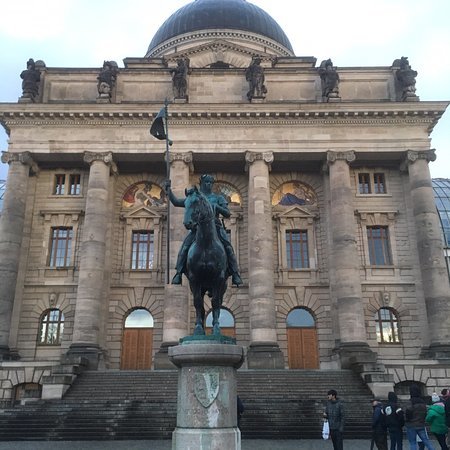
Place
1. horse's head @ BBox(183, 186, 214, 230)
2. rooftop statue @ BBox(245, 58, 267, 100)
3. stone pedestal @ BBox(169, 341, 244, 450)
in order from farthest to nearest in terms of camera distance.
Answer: rooftop statue @ BBox(245, 58, 267, 100) → horse's head @ BBox(183, 186, 214, 230) → stone pedestal @ BBox(169, 341, 244, 450)

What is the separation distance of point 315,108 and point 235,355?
2794 centimetres

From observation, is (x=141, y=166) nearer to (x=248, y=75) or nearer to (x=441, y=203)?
(x=248, y=75)

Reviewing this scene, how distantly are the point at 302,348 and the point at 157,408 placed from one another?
1393 cm

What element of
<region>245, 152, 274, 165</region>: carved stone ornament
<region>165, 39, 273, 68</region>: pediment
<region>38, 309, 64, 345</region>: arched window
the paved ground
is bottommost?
the paved ground

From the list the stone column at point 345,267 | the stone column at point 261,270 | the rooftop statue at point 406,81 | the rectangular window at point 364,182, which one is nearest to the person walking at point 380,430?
the stone column at point 345,267

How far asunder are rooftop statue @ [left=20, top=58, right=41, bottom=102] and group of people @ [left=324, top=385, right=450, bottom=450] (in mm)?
31331

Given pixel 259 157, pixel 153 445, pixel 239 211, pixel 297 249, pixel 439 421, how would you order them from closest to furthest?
pixel 439 421 < pixel 153 445 < pixel 259 157 < pixel 297 249 < pixel 239 211

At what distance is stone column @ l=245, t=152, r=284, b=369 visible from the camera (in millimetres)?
30356

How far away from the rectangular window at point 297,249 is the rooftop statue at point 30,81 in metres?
21.0

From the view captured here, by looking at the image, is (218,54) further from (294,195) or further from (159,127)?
(159,127)

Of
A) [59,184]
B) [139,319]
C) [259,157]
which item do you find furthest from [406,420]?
[59,184]

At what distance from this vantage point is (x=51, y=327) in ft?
111

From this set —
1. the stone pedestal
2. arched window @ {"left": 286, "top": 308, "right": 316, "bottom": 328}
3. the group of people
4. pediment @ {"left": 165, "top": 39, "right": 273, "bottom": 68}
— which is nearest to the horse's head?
the stone pedestal

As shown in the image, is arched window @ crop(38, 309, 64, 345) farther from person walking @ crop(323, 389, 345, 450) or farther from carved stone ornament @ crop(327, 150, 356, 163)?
person walking @ crop(323, 389, 345, 450)
